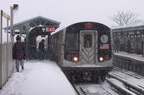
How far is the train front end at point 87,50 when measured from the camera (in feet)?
32.4

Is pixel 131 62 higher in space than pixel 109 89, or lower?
higher

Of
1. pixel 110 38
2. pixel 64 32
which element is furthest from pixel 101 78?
pixel 64 32

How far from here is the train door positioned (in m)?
10.0

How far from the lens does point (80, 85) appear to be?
33.7 feet

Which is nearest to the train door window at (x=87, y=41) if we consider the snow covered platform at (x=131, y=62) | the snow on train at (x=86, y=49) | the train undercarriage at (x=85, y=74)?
the snow on train at (x=86, y=49)

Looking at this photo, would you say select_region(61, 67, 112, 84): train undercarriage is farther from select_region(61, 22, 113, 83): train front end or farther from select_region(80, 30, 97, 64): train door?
select_region(80, 30, 97, 64): train door

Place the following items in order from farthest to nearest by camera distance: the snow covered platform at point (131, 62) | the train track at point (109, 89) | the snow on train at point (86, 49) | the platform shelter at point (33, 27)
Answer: the platform shelter at point (33, 27) < the snow covered platform at point (131, 62) < the snow on train at point (86, 49) < the train track at point (109, 89)

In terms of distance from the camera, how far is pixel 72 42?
32.7 ft

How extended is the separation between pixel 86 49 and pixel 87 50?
63 mm

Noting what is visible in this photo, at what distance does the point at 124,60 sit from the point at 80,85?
6614 millimetres

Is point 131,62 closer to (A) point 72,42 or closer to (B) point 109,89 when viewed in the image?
(B) point 109,89

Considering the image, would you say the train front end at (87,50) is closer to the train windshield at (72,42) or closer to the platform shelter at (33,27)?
the train windshield at (72,42)

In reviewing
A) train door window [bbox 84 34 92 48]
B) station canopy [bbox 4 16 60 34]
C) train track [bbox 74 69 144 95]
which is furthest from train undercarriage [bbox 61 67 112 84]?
station canopy [bbox 4 16 60 34]

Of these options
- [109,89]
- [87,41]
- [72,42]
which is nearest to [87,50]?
[87,41]
